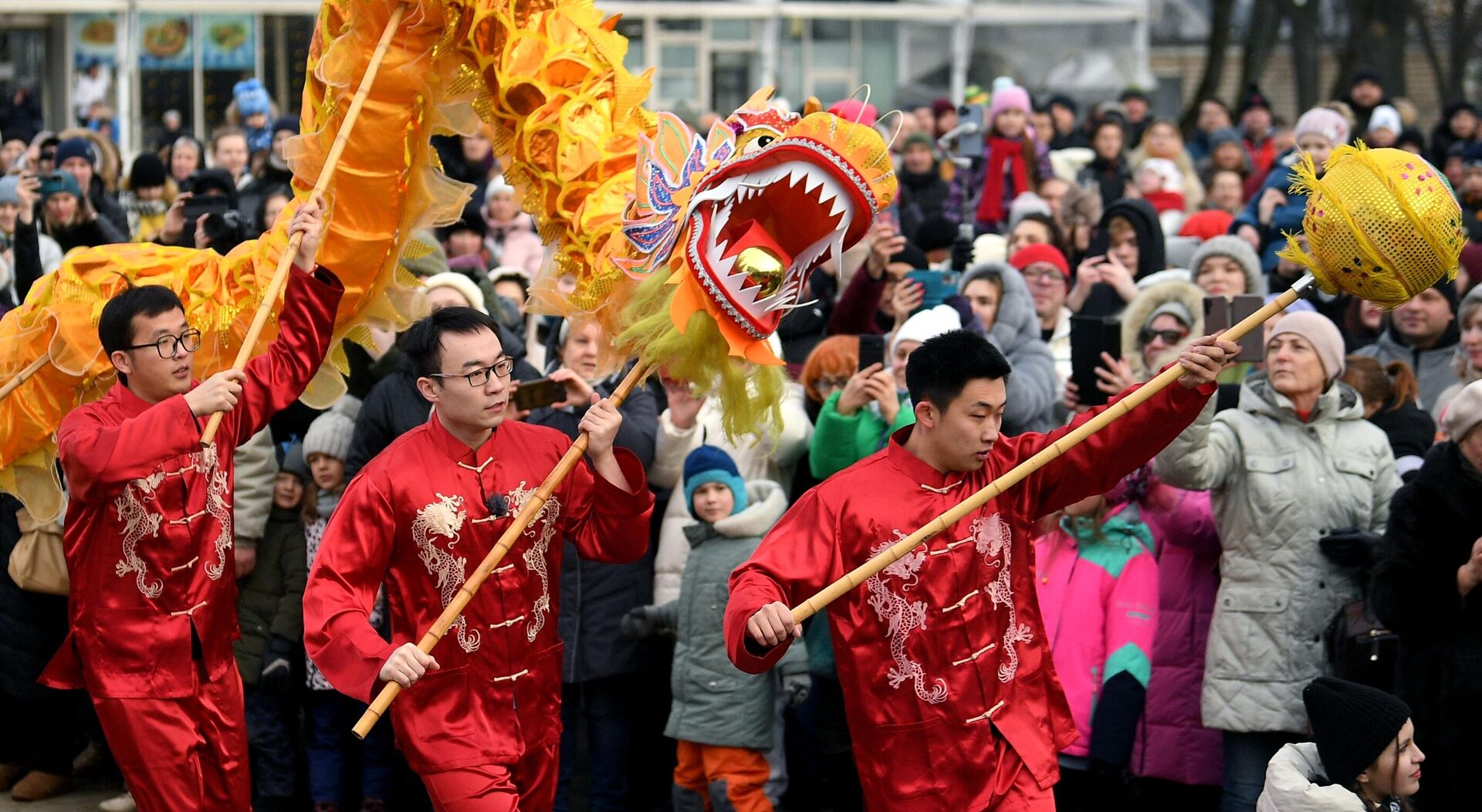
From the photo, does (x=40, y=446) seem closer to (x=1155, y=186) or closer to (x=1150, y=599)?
(x=1150, y=599)

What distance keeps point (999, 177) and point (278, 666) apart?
529cm

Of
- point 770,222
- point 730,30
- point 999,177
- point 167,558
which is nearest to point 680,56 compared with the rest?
point 730,30

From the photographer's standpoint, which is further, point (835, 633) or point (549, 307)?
point (549, 307)

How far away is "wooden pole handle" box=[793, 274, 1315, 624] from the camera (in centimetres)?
421

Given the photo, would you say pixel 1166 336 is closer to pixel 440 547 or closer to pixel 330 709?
pixel 440 547

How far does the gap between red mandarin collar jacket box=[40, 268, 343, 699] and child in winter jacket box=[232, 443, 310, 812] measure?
137cm

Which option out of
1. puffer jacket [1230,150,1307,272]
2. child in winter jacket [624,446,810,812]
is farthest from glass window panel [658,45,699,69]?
child in winter jacket [624,446,810,812]

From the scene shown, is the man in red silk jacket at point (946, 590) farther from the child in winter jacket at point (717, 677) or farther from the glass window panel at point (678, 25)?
the glass window panel at point (678, 25)

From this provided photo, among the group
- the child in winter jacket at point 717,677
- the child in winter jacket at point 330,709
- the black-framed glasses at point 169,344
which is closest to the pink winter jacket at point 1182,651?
the child in winter jacket at point 717,677

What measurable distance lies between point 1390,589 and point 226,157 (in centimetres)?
712

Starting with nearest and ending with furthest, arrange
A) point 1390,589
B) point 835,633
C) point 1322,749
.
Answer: point 1322,749
point 835,633
point 1390,589

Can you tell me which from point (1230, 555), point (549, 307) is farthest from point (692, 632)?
point (1230, 555)

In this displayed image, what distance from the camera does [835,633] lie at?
181 inches

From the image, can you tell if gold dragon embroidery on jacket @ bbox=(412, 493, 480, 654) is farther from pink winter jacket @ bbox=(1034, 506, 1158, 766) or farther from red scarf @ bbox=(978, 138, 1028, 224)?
red scarf @ bbox=(978, 138, 1028, 224)
